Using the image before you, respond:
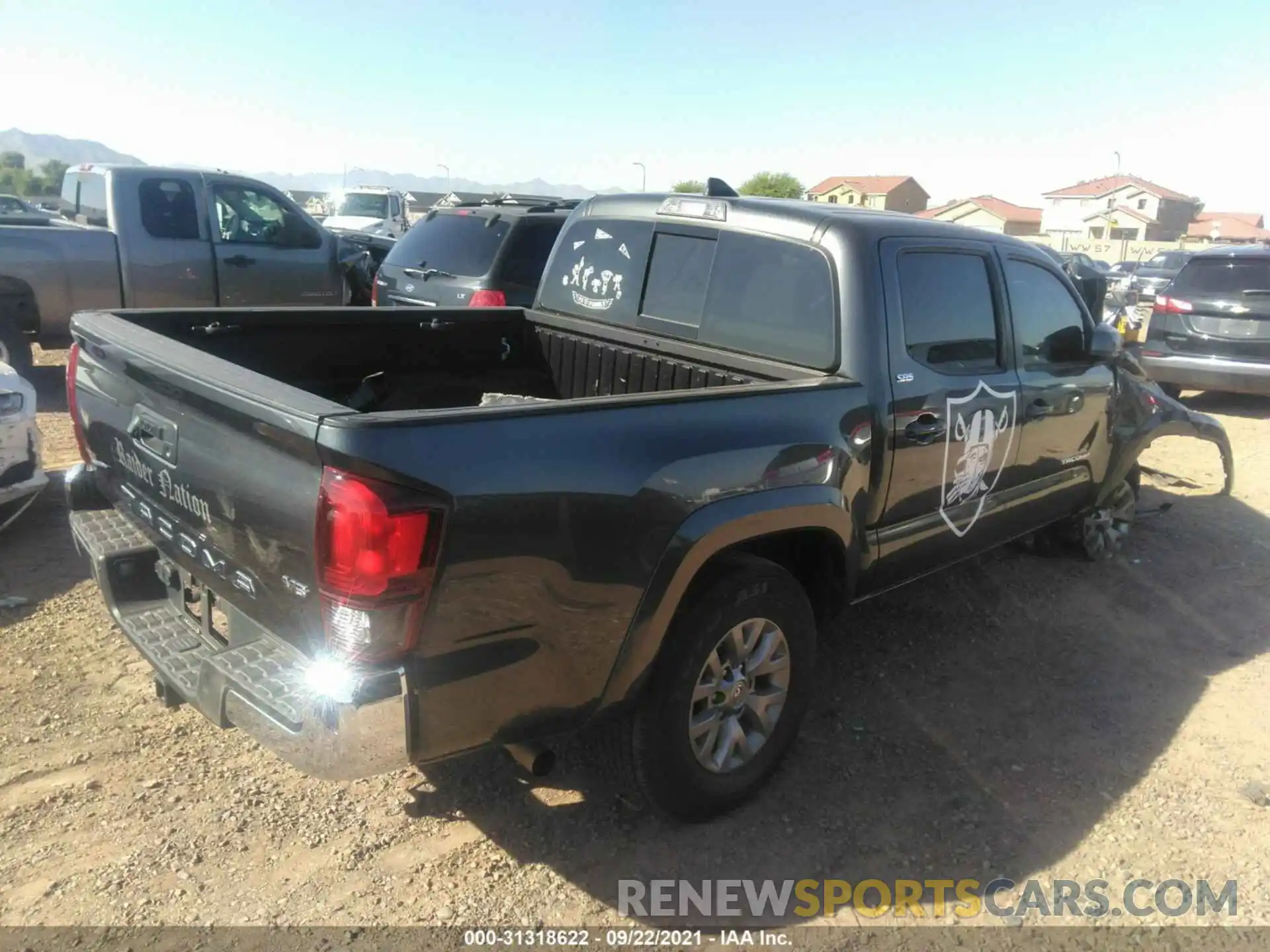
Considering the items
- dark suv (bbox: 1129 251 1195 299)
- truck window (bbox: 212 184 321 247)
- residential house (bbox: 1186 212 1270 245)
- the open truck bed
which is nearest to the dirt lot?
the open truck bed

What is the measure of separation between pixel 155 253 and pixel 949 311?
7501 mm

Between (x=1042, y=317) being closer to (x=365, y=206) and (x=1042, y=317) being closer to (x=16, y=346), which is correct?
(x=16, y=346)

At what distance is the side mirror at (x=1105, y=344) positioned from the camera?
450 centimetres

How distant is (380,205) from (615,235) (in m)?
21.2

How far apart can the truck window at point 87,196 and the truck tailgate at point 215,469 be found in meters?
6.64

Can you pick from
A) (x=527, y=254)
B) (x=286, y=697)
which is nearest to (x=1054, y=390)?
(x=286, y=697)

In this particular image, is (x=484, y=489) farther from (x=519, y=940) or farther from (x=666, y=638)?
(x=519, y=940)

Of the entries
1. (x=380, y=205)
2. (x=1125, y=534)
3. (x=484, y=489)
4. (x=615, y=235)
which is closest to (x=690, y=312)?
(x=615, y=235)

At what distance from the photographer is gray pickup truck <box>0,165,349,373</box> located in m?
8.00

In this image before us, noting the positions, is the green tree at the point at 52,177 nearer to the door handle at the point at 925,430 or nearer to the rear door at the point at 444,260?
the rear door at the point at 444,260

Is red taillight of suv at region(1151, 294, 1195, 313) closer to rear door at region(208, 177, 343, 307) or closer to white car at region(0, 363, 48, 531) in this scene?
rear door at region(208, 177, 343, 307)

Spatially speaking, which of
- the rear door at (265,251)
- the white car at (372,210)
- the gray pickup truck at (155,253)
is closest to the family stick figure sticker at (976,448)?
the gray pickup truck at (155,253)

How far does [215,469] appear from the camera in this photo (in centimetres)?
245

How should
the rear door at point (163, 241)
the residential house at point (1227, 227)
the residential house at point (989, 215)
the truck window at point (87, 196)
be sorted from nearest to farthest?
the rear door at point (163, 241) → the truck window at point (87, 196) → the residential house at point (989, 215) → the residential house at point (1227, 227)
